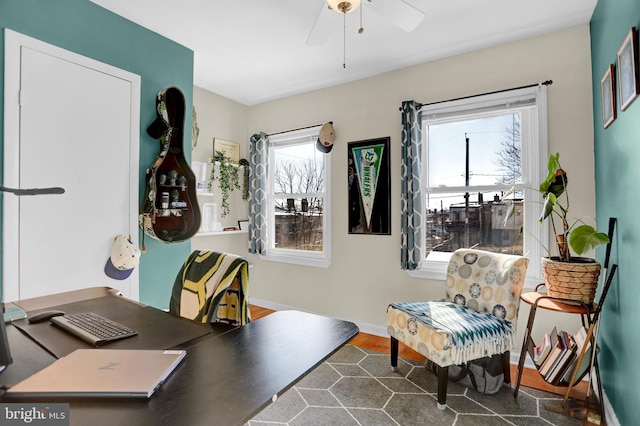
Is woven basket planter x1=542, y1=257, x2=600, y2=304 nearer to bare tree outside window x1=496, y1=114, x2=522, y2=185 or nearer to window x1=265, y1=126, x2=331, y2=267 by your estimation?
bare tree outside window x1=496, y1=114, x2=522, y2=185

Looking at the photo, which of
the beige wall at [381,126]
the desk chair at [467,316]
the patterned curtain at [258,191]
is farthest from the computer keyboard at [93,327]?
the patterned curtain at [258,191]

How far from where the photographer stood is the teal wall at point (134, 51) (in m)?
1.92

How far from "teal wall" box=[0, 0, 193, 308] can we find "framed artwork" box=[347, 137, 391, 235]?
1.62 metres

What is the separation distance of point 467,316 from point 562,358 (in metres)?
0.54

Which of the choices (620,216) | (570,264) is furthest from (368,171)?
(620,216)

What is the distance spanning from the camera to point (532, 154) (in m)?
2.51

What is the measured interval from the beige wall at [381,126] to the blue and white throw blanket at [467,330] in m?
0.63

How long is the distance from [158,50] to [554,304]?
133 inches

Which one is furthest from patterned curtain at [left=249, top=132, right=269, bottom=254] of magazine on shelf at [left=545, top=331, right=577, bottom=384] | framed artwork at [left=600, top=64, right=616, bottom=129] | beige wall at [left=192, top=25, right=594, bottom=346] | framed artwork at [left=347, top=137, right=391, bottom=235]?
framed artwork at [left=600, top=64, right=616, bottom=129]

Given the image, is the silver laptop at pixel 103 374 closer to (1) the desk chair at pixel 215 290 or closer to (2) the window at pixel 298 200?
(1) the desk chair at pixel 215 290

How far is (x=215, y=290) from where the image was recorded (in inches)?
56.7

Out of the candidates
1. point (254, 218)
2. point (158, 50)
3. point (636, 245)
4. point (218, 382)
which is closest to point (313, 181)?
point (254, 218)

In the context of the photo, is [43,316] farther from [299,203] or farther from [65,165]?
[299,203]

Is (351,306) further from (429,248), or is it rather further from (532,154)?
(532,154)
